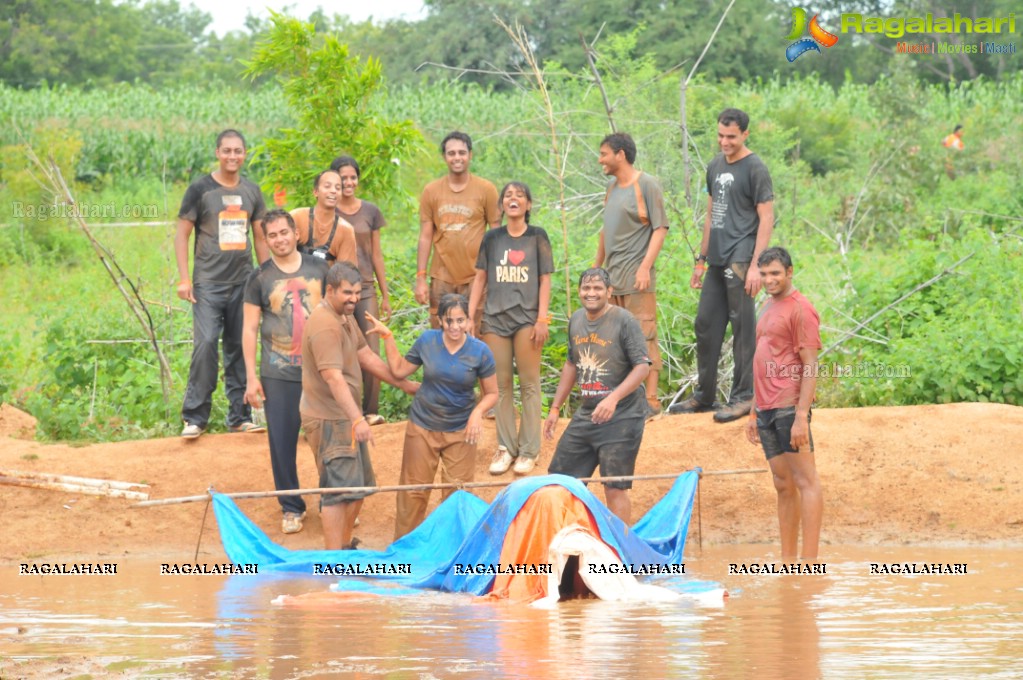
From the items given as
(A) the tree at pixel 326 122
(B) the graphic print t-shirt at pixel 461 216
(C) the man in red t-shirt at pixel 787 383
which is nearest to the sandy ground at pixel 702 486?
(B) the graphic print t-shirt at pixel 461 216

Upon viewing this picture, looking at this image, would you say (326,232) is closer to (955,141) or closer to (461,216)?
(461,216)

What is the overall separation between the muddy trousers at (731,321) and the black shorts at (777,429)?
166 centimetres

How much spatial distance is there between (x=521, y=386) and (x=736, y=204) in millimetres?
1938

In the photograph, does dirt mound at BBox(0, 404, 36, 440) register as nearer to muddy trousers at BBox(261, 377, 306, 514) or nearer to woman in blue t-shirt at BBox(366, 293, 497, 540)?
muddy trousers at BBox(261, 377, 306, 514)

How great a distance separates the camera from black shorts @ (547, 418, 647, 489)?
8922mm

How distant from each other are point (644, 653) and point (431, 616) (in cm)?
143

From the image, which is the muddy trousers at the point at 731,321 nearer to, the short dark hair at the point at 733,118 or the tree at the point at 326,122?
the short dark hair at the point at 733,118

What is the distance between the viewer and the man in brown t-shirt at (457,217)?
10055mm

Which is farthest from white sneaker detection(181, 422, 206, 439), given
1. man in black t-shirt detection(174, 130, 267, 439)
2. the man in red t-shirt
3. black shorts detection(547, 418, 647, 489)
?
the man in red t-shirt

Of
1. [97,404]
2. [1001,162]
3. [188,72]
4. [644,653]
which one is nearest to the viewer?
[644,653]

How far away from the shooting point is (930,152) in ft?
70.0

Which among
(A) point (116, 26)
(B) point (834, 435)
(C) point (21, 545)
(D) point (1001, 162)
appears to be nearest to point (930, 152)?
(D) point (1001, 162)

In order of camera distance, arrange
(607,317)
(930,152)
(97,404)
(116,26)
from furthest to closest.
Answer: (116,26) < (930,152) < (97,404) < (607,317)

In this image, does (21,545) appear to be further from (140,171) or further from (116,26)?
(116,26)
